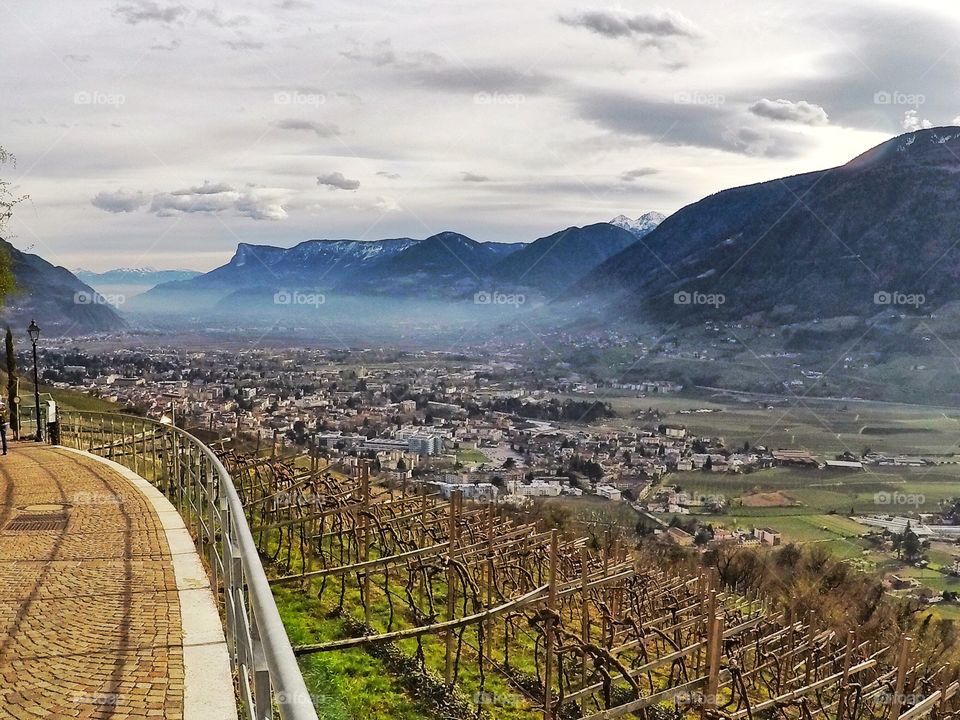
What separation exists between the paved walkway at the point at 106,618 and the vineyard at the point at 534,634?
66.3 inches

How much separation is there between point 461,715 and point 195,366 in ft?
213

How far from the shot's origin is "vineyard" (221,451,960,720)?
25.8 feet

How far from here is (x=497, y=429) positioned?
57.1 m

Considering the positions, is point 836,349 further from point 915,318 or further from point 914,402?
point 914,402

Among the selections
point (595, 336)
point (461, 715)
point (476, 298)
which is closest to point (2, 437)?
point (461, 715)

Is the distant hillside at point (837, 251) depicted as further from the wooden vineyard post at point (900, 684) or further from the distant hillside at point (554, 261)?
the wooden vineyard post at point (900, 684)

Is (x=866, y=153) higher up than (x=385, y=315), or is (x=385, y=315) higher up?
(x=866, y=153)

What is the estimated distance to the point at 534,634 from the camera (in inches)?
491

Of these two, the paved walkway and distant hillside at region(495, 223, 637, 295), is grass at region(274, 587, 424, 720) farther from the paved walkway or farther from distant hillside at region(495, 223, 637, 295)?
distant hillside at region(495, 223, 637, 295)

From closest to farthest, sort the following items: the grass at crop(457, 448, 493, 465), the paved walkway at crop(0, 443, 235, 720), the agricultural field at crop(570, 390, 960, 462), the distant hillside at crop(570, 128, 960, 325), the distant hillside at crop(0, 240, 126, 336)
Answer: the paved walkway at crop(0, 443, 235, 720)
the grass at crop(457, 448, 493, 465)
the agricultural field at crop(570, 390, 960, 462)
the distant hillside at crop(570, 128, 960, 325)
the distant hillside at crop(0, 240, 126, 336)

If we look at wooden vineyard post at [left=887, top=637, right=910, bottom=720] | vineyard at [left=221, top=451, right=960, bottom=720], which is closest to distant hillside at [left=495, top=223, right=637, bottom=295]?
vineyard at [left=221, top=451, right=960, bottom=720]

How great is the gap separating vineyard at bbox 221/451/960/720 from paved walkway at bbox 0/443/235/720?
168 cm

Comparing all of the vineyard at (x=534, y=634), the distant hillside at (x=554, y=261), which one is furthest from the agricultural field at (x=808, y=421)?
the distant hillside at (x=554, y=261)

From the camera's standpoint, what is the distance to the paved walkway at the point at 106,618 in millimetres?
4863
